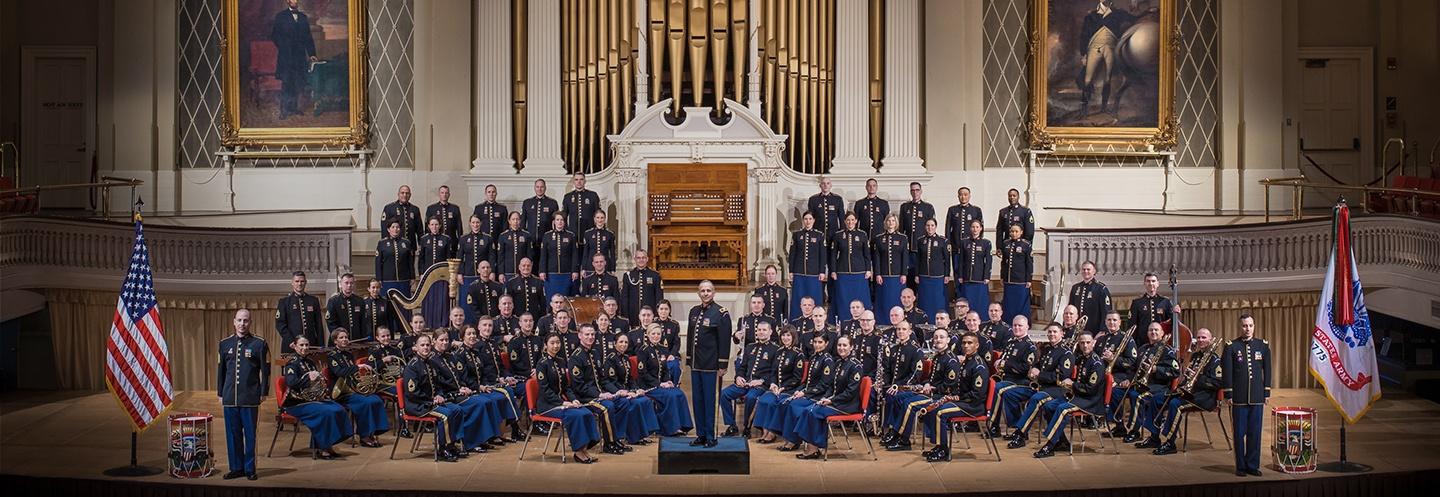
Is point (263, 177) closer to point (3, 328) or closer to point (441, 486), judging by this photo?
point (3, 328)

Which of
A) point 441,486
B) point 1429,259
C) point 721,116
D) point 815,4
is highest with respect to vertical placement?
point 815,4

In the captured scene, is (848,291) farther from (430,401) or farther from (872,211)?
(430,401)

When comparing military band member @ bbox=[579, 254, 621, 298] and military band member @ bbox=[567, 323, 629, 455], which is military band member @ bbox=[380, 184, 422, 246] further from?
military band member @ bbox=[567, 323, 629, 455]

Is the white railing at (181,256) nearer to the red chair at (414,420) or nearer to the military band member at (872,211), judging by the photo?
the red chair at (414,420)

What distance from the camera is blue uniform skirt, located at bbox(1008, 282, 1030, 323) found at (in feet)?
52.0

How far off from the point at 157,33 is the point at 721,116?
6771 millimetres

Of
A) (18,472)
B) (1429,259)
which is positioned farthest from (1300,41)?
(18,472)

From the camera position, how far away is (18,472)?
12.6m

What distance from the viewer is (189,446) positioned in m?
12.4

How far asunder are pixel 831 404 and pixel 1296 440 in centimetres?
357

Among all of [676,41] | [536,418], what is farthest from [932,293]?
[536,418]

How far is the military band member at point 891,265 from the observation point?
16016 millimetres

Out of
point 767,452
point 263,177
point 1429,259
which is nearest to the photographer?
point 767,452

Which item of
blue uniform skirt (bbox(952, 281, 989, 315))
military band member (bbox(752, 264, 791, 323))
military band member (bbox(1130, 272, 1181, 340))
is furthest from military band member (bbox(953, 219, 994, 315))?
military band member (bbox(752, 264, 791, 323))
